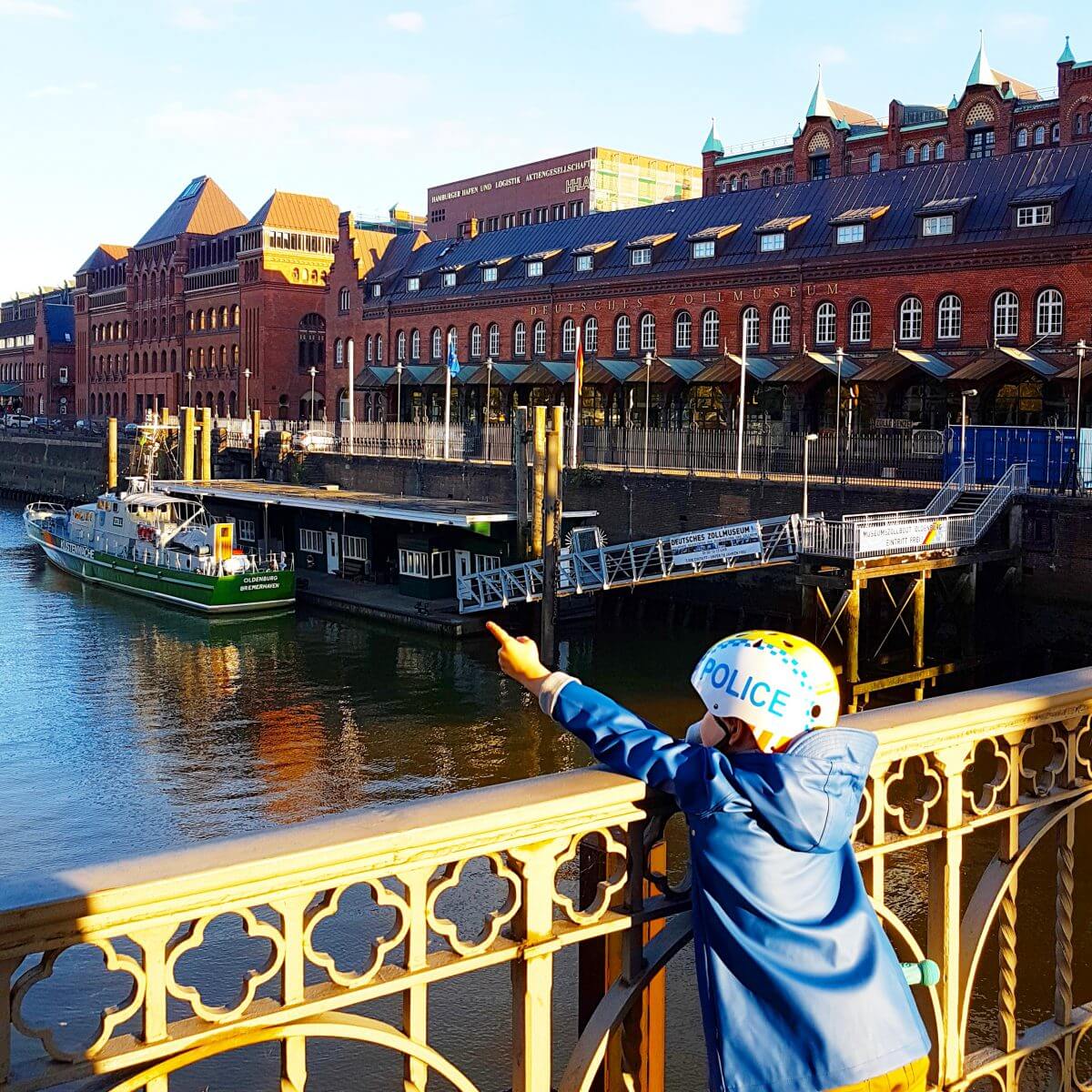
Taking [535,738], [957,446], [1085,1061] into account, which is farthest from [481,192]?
[1085,1061]

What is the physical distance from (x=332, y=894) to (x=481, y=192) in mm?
108911

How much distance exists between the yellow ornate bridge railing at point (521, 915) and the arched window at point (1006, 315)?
134ft

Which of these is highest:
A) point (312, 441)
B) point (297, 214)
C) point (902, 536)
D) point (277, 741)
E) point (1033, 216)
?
point (297, 214)

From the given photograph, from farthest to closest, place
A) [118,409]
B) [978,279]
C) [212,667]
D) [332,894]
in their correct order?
[118,409], [978,279], [212,667], [332,894]

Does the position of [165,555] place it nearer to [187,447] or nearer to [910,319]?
[187,447]

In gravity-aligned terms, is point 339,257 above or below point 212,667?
above

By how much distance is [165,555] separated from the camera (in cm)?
4203

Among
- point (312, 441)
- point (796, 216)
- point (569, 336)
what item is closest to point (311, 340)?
point (312, 441)

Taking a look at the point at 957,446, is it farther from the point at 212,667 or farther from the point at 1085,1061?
the point at 1085,1061

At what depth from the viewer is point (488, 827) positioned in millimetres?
3225

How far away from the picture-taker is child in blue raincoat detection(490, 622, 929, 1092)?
3.29m

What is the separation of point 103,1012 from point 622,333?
2156 inches

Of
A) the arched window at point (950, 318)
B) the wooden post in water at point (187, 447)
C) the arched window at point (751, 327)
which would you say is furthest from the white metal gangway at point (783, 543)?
the wooden post in water at point (187, 447)

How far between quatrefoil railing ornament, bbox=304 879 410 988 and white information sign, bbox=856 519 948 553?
24.5 meters
